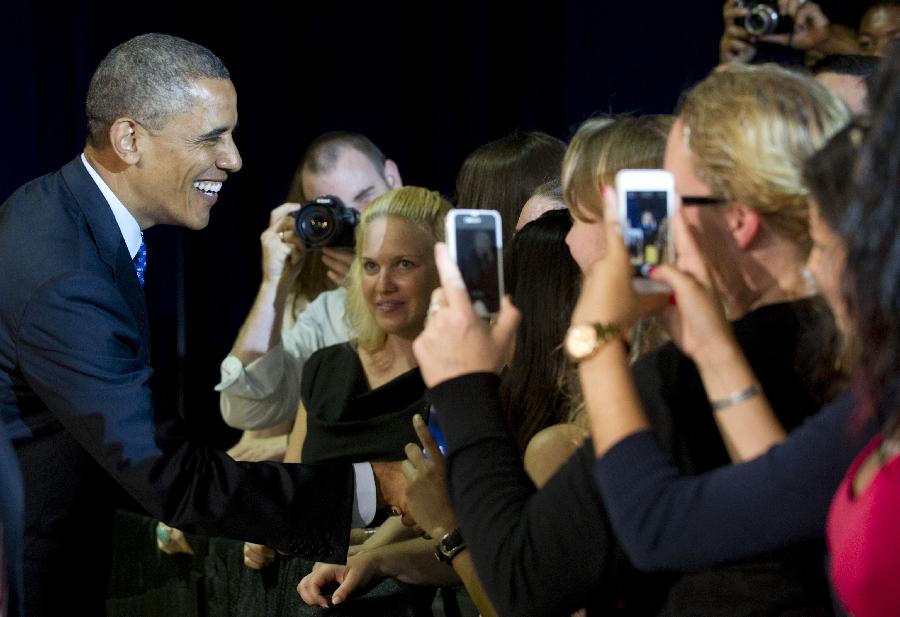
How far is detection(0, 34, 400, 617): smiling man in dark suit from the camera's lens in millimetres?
1738

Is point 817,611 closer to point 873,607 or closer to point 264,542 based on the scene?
point 873,607

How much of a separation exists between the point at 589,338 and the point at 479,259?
226 mm

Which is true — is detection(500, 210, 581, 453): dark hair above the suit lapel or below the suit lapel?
below

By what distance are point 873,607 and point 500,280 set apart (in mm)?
509

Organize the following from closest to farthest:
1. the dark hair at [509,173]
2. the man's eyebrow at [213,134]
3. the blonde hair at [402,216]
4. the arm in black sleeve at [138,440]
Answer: the arm in black sleeve at [138,440] < the man's eyebrow at [213,134] < the blonde hair at [402,216] < the dark hair at [509,173]

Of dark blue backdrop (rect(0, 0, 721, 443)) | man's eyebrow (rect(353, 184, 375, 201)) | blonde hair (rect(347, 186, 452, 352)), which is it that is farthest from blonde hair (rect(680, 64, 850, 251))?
dark blue backdrop (rect(0, 0, 721, 443))

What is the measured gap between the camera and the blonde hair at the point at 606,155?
4.42ft

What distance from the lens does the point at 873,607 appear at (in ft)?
2.92

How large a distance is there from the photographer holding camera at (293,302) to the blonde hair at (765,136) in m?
1.72

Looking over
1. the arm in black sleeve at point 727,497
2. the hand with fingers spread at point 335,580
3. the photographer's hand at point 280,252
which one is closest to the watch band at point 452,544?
the hand with fingers spread at point 335,580

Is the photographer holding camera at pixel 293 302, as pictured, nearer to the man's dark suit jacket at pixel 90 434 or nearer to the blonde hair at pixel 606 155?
the man's dark suit jacket at pixel 90 434

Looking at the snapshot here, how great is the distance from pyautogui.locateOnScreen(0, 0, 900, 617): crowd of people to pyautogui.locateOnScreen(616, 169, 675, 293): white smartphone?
1.0 inches

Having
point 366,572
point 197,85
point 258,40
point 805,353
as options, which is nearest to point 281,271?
point 197,85

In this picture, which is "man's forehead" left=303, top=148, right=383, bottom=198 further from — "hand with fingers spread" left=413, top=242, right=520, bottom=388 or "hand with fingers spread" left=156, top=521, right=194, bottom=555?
"hand with fingers spread" left=413, top=242, right=520, bottom=388
